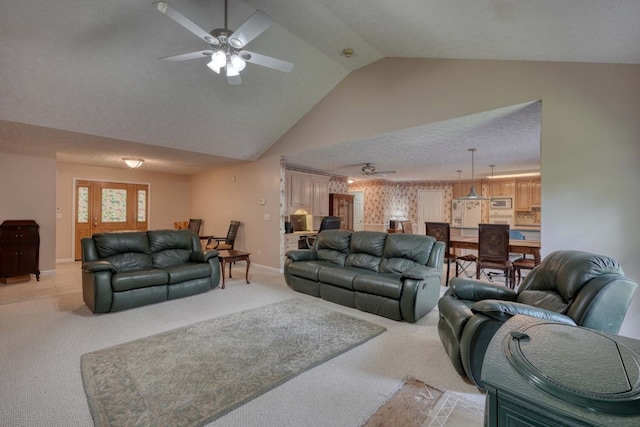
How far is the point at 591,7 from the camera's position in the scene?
2096 millimetres

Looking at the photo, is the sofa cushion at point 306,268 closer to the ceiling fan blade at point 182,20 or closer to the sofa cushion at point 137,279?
the sofa cushion at point 137,279

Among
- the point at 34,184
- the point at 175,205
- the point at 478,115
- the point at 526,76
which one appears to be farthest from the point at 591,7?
the point at 175,205

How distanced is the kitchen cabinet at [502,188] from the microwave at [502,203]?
15 centimetres

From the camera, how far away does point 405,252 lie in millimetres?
4074

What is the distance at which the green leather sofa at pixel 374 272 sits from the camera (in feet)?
11.2

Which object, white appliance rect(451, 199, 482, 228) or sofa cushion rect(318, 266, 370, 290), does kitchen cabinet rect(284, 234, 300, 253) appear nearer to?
sofa cushion rect(318, 266, 370, 290)

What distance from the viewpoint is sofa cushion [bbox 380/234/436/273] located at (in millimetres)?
3969

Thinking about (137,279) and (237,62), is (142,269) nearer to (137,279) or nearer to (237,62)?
(137,279)

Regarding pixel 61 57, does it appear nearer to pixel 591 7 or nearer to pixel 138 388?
pixel 138 388

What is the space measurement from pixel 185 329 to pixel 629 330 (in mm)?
4451

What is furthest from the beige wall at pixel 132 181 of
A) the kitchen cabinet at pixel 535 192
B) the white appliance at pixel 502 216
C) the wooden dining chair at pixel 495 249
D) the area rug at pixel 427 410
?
the kitchen cabinet at pixel 535 192

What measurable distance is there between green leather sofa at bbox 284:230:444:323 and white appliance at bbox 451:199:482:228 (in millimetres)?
5507

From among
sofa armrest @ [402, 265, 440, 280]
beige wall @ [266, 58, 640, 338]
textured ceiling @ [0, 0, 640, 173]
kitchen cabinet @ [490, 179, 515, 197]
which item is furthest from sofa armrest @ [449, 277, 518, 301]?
kitchen cabinet @ [490, 179, 515, 197]

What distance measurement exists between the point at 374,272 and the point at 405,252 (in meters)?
0.53
